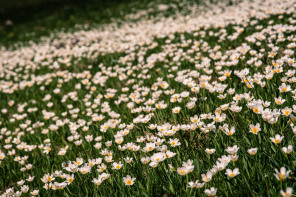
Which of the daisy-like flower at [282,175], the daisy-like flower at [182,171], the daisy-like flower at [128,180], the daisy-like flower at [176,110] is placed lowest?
the daisy-like flower at [128,180]

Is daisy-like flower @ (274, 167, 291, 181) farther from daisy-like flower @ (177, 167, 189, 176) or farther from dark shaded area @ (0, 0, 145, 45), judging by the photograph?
dark shaded area @ (0, 0, 145, 45)

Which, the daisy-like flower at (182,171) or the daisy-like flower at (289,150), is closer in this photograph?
the daisy-like flower at (289,150)

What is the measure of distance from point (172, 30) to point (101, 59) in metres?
2.69

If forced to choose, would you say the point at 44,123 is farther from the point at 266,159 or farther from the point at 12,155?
the point at 266,159

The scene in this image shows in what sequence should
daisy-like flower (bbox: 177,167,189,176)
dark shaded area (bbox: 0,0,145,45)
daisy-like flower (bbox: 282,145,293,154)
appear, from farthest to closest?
dark shaded area (bbox: 0,0,145,45)
daisy-like flower (bbox: 177,167,189,176)
daisy-like flower (bbox: 282,145,293,154)

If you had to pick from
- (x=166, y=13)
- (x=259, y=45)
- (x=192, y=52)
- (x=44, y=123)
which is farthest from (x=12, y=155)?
(x=166, y=13)

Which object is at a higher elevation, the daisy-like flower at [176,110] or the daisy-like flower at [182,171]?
the daisy-like flower at [182,171]

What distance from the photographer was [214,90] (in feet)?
10.7

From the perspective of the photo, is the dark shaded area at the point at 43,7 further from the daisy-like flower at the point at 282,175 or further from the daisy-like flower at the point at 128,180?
the daisy-like flower at the point at 282,175

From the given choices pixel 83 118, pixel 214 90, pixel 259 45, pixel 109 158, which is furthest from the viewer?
pixel 259 45

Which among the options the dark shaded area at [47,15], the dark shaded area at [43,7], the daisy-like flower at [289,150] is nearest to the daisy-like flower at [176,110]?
the daisy-like flower at [289,150]

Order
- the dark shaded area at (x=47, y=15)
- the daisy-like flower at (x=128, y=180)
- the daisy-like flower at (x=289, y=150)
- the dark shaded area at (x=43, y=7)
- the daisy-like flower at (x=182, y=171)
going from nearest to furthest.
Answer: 1. the daisy-like flower at (x=289, y=150)
2. the daisy-like flower at (x=182, y=171)
3. the daisy-like flower at (x=128, y=180)
4. the dark shaded area at (x=47, y=15)
5. the dark shaded area at (x=43, y=7)

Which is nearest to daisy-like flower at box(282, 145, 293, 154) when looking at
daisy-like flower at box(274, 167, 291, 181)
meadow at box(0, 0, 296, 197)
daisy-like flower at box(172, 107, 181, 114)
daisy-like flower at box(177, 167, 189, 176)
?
meadow at box(0, 0, 296, 197)

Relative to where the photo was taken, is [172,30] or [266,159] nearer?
[266,159]
